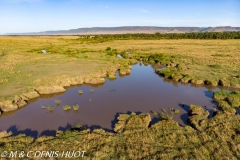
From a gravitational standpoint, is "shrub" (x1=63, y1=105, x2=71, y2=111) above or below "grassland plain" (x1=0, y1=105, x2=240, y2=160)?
below

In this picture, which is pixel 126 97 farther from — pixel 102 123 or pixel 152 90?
pixel 102 123

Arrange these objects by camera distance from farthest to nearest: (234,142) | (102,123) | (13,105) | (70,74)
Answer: (70,74)
(13,105)
(102,123)
(234,142)

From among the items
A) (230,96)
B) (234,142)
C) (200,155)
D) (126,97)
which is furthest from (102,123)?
(230,96)

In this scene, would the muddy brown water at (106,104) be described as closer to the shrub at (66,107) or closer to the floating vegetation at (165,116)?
the shrub at (66,107)

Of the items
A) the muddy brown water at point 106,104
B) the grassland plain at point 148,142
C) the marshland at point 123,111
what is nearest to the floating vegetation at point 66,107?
the marshland at point 123,111

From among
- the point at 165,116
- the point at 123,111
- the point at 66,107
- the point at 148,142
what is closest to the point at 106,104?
the point at 123,111

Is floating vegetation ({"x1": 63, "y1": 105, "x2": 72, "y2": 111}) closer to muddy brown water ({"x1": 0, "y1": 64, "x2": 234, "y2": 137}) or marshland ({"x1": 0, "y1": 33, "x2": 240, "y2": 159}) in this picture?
marshland ({"x1": 0, "y1": 33, "x2": 240, "y2": 159})

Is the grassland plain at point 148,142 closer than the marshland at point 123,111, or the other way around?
the grassland plain at point 148,142

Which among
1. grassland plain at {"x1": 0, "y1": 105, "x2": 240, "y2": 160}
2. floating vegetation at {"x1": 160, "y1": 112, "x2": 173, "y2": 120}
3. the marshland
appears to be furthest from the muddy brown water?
grassland plain at {"x1": 0, "y1": 105, "x2": 240, "y2": 160}
